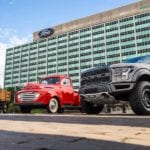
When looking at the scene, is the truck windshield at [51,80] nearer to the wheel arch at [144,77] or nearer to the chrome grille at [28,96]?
the chrome grille at [28,96]

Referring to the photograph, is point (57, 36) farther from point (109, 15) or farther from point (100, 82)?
point (100, 82)

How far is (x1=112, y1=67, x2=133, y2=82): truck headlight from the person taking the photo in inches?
318

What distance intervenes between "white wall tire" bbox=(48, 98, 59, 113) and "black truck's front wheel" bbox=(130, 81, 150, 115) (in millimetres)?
5175

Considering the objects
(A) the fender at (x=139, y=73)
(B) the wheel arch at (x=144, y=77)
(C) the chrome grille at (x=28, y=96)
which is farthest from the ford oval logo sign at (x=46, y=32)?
(A) the fender at (x=139, y=73)

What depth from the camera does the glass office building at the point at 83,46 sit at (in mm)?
98919

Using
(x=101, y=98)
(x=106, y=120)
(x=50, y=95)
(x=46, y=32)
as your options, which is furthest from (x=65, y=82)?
(x=46, y=32)

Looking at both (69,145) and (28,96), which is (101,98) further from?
(69,145)

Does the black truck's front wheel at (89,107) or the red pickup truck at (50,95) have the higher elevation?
the red pickup truck at (50,95)

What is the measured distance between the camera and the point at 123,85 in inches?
319

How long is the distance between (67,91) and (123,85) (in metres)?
5.64

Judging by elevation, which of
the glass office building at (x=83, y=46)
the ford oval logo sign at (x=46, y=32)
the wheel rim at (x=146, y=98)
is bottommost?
the wheel rim at (x=146, y=98)

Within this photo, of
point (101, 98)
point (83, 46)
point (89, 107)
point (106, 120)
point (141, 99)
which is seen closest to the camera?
point (106, 120)

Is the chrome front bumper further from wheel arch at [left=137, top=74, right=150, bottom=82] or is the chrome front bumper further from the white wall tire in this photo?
the white wall tire

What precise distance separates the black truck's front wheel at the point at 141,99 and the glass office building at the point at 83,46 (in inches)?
3488
